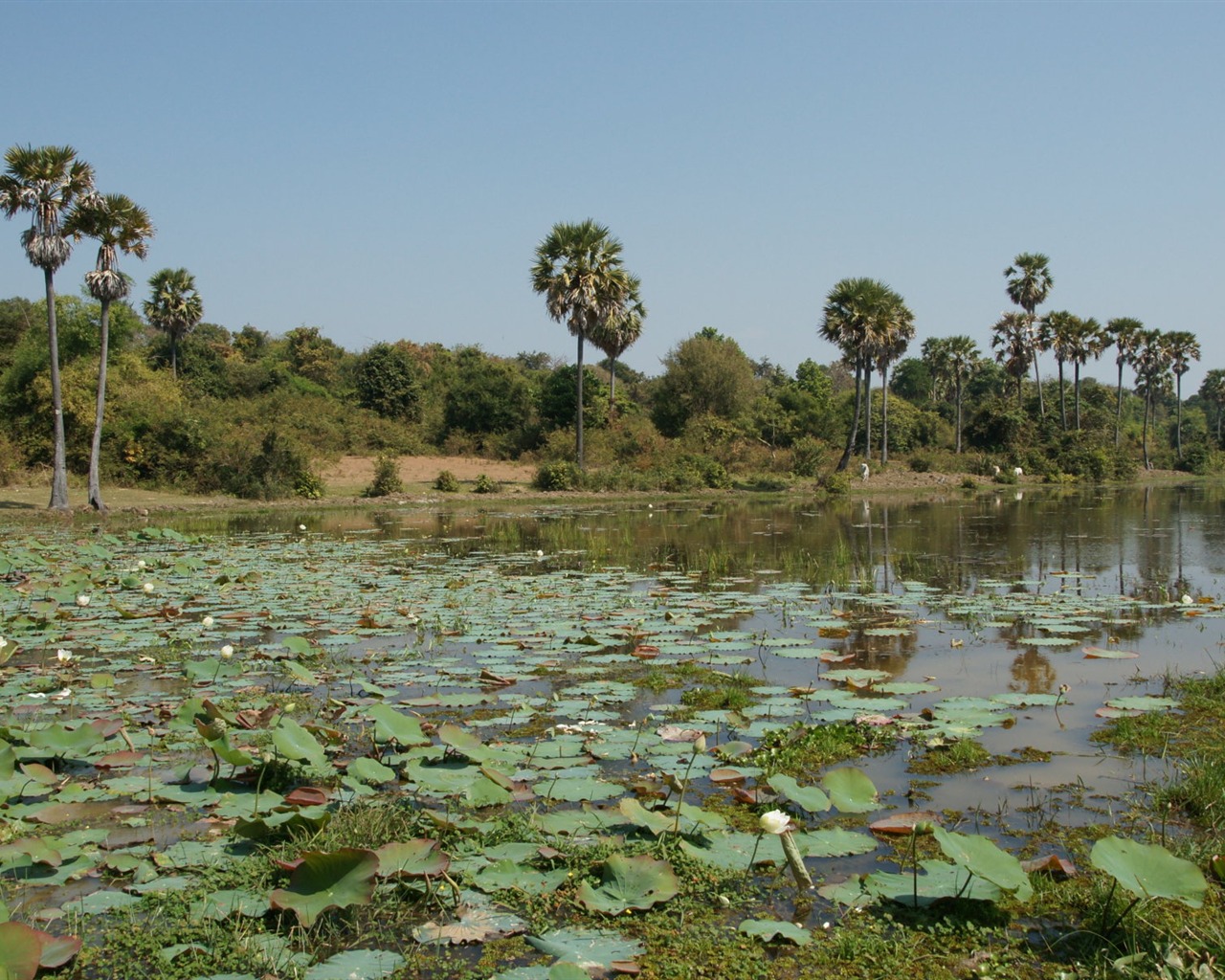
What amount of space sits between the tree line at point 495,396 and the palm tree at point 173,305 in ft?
0.27

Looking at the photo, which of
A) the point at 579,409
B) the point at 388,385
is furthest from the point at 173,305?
the point at 579,409

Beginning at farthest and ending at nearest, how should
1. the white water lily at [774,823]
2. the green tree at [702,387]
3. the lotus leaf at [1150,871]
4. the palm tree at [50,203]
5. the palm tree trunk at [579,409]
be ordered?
the green tree at [702,387]
the palm tree trunk at [579,409]
the palm tree at [50,203]
the white water lily at [774,823]
the lotus leaf at [1150,871]

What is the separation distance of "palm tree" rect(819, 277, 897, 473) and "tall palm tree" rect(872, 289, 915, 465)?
1.23ft

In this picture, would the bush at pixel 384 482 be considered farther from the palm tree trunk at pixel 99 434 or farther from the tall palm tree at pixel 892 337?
the tall palm tree at pixel 892 337

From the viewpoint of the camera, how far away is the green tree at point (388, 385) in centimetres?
4362

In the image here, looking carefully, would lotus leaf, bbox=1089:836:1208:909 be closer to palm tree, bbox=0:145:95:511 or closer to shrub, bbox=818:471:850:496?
palm tree, bbox=0:145:95:511

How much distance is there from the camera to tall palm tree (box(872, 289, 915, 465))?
4028cm

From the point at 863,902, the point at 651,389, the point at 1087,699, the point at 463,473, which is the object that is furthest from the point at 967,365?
the point at 863,902

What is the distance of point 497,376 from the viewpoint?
4412 cm

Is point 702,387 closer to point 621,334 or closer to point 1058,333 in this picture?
point 621,334

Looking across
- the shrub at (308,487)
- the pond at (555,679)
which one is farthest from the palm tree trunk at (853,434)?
the pond at (555,679)

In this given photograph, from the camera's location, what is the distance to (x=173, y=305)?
135 ft

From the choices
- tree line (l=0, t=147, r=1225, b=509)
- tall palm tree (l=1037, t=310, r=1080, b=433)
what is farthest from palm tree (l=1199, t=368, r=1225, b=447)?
tall palm tree (l=1037, t=310, r=1080, b=433)

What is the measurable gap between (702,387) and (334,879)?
4421 centimetres
